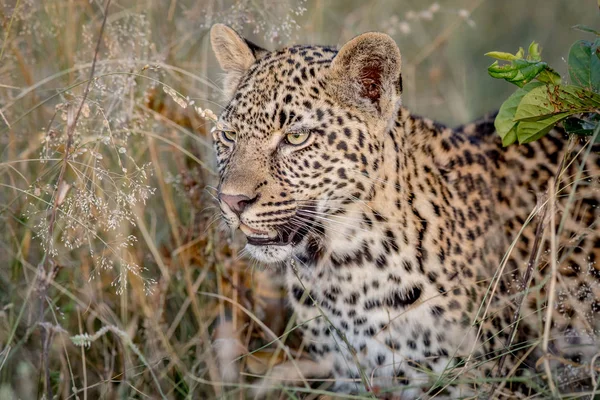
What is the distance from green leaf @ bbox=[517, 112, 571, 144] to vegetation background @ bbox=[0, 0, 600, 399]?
1.48m

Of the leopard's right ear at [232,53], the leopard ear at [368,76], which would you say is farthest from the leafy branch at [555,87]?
the leopard's right ear at [232,53]

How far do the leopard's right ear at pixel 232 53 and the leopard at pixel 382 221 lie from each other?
0.07 feet

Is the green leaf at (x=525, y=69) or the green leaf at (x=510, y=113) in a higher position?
the green leaf at (x=525, y=69)

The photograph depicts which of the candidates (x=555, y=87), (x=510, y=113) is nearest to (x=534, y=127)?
(x=510, y=113)

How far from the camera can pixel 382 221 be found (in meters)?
4.10

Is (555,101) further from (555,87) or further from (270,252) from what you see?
(270,252)

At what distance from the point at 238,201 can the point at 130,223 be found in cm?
169

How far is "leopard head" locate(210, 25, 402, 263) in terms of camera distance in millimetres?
3965

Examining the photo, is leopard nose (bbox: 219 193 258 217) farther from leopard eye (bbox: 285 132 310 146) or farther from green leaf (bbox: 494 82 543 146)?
green leaf (bbox: 494 82 543 146)

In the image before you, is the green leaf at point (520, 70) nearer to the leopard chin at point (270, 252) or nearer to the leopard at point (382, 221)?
the leopard at point (382, 221)

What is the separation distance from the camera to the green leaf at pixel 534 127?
3900 mm

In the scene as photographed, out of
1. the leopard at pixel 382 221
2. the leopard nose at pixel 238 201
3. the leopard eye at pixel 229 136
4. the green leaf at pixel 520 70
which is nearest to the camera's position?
the green leaf at pixel 520 70

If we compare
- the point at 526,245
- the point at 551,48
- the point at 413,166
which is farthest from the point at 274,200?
the point at 551,48

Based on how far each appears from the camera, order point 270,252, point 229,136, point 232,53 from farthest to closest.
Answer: point 232,53 < point 229,136 < point 270,252
